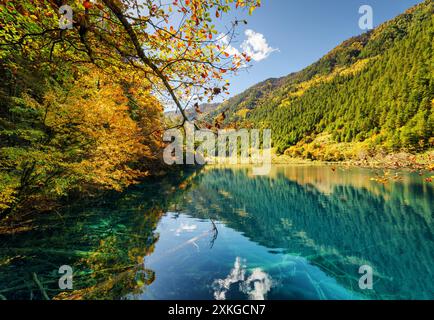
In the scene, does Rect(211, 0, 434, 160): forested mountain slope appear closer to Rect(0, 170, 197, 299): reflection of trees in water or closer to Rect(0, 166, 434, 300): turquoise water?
Rect(0, 166, 434, 300): turquoise water

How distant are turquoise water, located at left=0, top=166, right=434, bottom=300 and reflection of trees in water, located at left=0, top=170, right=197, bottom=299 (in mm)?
45

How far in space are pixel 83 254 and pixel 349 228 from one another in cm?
1685


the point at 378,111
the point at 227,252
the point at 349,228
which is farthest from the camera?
the point at 378,111

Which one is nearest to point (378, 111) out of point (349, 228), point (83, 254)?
point (349, 228)

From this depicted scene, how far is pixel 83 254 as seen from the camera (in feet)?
33.7

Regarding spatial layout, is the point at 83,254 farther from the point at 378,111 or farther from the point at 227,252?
the point at 378,111

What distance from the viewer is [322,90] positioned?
17875 centimetres

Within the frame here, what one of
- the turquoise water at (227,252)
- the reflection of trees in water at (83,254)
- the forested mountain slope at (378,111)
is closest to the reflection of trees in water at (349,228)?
the turquoise water at (227,252)

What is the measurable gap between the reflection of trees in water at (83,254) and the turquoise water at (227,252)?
0.04m

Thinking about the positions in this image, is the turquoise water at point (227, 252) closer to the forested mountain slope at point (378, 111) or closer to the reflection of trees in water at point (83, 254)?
the reflection of trees in water at point (83, 254)

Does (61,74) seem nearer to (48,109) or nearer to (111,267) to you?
(48,109)

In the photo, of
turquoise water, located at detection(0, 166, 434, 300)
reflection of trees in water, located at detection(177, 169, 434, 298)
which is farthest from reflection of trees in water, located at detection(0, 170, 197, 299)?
reflection of trees in water, located at detection(177, 169, 434, 298)

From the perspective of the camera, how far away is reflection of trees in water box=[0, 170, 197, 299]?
752cm

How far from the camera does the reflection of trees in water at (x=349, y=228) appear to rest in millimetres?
9906
